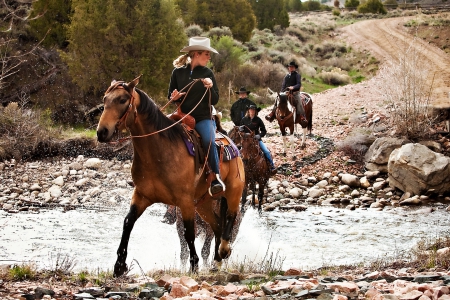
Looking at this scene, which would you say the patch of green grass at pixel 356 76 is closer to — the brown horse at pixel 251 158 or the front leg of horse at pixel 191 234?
the brown horse at pixel 251 158

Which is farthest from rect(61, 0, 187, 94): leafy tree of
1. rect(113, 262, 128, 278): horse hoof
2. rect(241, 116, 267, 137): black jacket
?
rect(113, 262, 128, 278): horse hoof

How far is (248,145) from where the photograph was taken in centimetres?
1414

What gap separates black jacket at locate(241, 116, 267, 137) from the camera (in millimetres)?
14711

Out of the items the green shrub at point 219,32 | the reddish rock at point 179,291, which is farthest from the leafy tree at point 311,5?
the reddish rock at point 179,291

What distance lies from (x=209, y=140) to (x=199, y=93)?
0.71m

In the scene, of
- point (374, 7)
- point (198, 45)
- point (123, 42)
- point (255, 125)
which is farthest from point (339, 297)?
point (374, 7)

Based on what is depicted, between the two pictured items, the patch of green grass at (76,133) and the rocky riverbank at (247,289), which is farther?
the patch of green grass at (76,133)

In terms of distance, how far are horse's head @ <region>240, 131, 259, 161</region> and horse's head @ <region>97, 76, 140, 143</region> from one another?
7520 mm

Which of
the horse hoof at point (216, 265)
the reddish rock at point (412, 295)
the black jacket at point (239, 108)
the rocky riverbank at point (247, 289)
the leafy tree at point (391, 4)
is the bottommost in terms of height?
the horse hoof at point (216, 265)

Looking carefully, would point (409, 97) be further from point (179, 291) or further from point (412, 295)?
point (179, 291)

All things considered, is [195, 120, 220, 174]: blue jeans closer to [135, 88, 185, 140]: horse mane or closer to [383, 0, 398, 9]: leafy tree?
[135, 88, 185, 140]: horse mane

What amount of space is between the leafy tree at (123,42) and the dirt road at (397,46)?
10387 mm

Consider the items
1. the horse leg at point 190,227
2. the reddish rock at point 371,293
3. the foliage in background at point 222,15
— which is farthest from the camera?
the foliage in background at point 222,15

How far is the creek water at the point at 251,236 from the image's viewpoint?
30.5 feet
